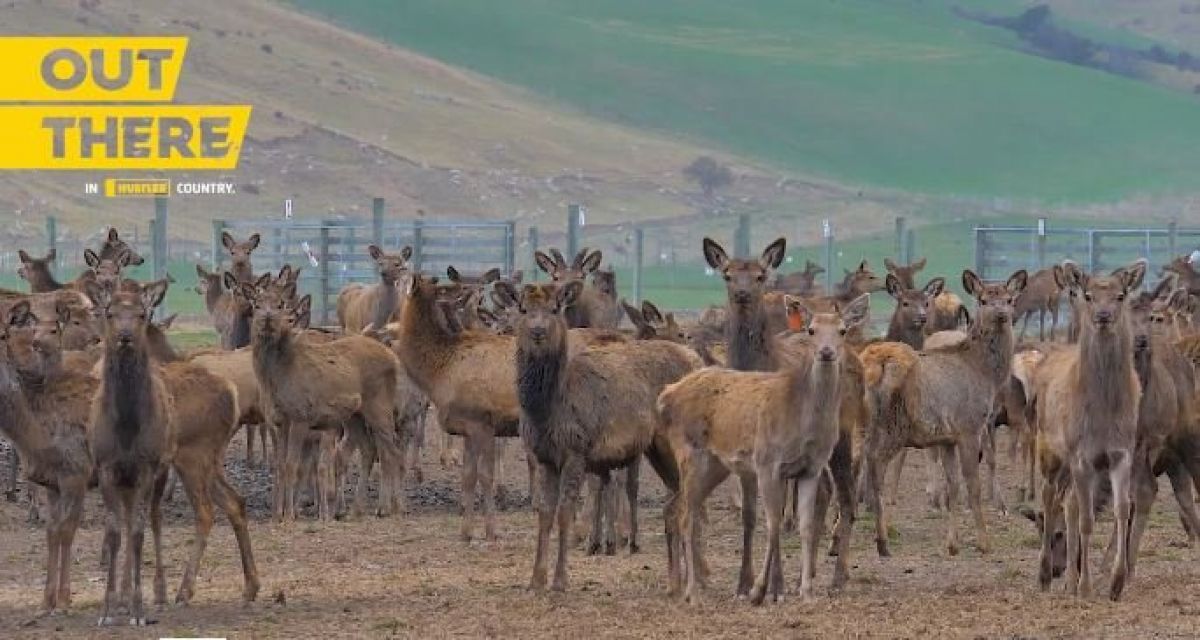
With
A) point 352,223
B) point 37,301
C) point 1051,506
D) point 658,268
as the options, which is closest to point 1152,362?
point 1051,506

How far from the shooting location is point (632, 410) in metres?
18.8

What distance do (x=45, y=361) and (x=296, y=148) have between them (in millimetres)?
87632

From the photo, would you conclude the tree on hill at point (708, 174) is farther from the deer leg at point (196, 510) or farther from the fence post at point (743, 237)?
the deer leg at point (196, 510)

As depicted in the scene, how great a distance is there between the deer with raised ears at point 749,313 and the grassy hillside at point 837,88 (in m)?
101

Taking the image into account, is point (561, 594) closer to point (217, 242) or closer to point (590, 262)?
point (590, 262)

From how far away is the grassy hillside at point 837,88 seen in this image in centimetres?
12769

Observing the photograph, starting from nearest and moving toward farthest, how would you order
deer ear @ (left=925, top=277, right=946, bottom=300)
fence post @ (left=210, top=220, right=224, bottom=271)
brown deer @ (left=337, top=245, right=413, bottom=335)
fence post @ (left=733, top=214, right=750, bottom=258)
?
deer ear @ (left=925, top=277, right=946, bottom=300)
brown deer @ (left=337, top=245, right=413, bottom=335)
fence post @ (left=210, top=220, right=224, bottom=271)
fence post @ (left=733, top=214, right=750, bottom=258)

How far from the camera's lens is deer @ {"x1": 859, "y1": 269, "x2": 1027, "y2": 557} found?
69.1 ft

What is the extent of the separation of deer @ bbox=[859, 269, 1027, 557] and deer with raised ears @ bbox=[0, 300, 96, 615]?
638 centimetres

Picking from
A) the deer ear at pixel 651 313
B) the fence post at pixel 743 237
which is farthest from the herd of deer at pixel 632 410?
the fence post at pixel 743 237

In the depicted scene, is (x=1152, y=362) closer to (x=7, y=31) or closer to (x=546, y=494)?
(x=546, y=494)

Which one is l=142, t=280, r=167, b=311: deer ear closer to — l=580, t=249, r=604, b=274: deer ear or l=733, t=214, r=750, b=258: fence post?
l=580, t=249, r=604, b=274: deer ear

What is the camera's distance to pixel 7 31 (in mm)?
106688

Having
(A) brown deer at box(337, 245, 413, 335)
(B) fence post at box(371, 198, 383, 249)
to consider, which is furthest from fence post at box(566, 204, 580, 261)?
(A) brown deer at box(337, 245, 413, 335)
